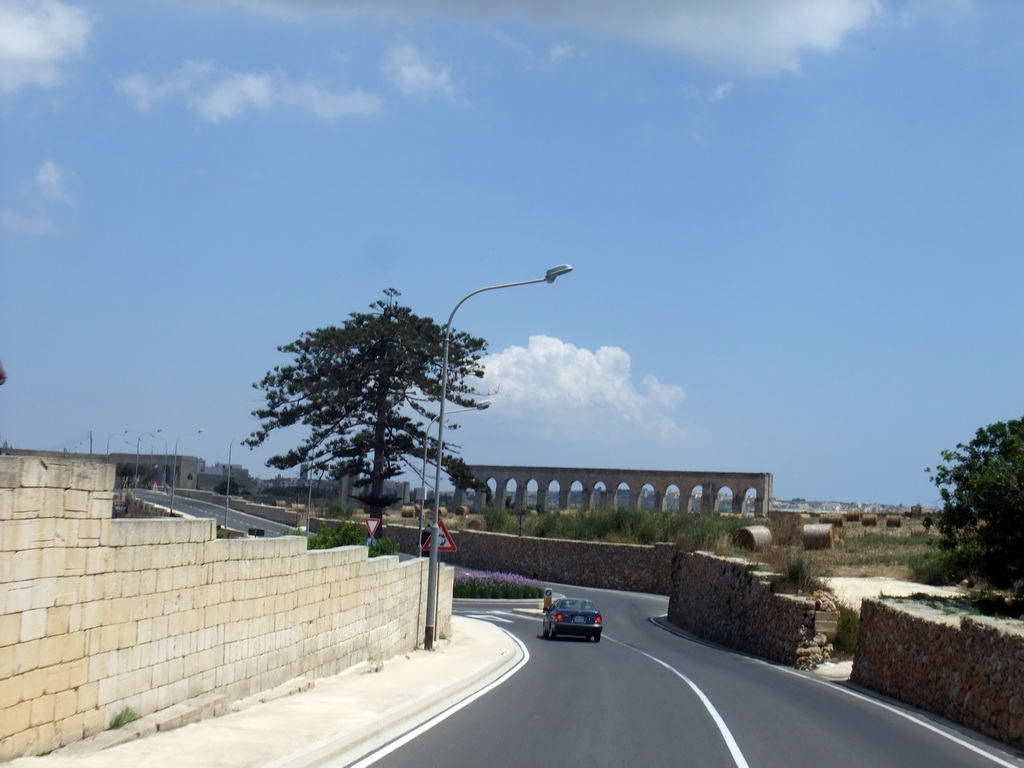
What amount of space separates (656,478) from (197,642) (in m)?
65.7

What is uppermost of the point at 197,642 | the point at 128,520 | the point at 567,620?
the point at 128,520

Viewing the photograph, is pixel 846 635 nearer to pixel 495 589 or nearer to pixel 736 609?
pixel 736 609

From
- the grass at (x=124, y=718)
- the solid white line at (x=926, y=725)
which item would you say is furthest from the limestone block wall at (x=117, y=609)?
the solid white line at (x=926, y=725)

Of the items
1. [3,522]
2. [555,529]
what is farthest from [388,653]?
[555,529]

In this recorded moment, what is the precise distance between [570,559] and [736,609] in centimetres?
2713

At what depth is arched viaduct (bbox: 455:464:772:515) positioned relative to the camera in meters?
72.1

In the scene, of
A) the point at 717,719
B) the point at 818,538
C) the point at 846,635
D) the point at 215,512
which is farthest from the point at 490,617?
the point at 215,512

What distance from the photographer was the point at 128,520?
10.6 metres

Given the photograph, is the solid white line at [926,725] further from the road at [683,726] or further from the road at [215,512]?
the road at [215,512]

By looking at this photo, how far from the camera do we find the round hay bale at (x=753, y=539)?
44450 millimetres

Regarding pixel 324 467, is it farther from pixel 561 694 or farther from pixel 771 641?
pixel 561 694

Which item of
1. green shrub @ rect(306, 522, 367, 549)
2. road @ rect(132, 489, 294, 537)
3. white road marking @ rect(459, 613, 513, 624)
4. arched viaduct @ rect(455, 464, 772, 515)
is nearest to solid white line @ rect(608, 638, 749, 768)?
green shrub @ rect(306, 522, 367, 549)

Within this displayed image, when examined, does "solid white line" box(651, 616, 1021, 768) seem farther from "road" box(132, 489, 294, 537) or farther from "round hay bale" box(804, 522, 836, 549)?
"road" box(132, 489, 294, 537)

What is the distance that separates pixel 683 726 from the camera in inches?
555
